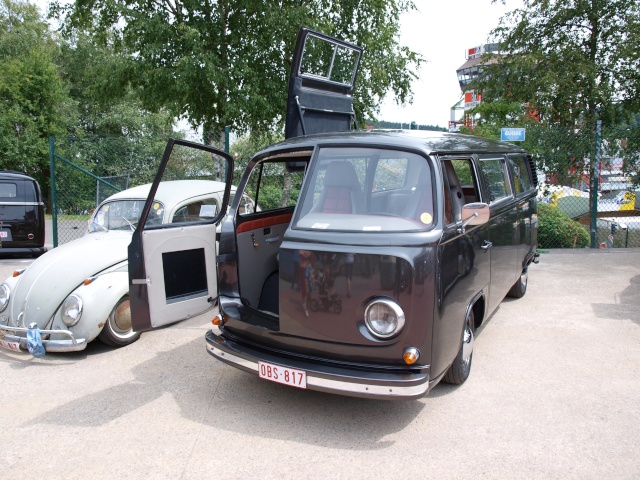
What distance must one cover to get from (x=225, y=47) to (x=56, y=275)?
773 cm

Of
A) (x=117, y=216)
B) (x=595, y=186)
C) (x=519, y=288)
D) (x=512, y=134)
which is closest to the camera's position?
(x=117, y=216)

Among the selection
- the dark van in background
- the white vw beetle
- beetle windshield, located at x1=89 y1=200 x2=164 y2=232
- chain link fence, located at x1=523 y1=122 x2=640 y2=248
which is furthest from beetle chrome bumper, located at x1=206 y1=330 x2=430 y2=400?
chain link fence, located at x1=523 y1=122 x2=640 y2=248

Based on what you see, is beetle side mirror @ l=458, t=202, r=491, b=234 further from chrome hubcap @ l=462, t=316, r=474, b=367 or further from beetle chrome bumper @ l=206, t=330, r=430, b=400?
beetle chrome bumper @ l=206, t=330, r=430, b=400

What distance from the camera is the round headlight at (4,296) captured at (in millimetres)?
5262

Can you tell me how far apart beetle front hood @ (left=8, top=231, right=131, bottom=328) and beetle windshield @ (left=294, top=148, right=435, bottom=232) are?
9.17ft

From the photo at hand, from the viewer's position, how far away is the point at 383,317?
3314 millimetres

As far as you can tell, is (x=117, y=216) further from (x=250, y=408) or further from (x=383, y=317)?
(x=383, y=317)

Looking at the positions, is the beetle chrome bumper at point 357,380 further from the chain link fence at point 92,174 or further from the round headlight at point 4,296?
the chain link fence at point 92,174

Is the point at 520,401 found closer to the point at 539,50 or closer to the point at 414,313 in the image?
the point at 414,313

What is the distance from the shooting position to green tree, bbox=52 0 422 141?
10523 mm

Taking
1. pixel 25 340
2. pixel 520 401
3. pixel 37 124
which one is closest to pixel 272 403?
pixel 520 401

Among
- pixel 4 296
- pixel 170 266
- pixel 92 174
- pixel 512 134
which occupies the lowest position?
pixel 4 296

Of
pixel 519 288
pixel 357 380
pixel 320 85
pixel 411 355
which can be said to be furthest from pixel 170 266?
pixel 519 288

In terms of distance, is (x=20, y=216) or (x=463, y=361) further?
(x=20, y=216)
